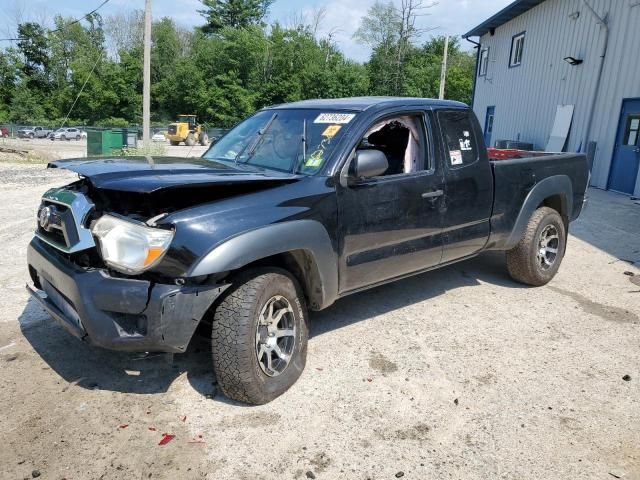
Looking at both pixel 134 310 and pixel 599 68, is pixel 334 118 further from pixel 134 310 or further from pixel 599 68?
pixel 599 68

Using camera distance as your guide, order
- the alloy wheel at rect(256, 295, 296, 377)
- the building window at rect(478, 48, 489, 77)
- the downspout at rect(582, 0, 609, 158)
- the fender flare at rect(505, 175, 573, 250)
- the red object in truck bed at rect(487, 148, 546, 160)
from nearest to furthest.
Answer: the alloy wheel at rect(256, 295, 296, 377), the fender flare at rect(505, 175, 573, 250), the red object in truck bed at rect(487, 148, 546, 160), the downspout at rect(582, 0, 609, 158), the building window at rect(478, 48, 489, 77)

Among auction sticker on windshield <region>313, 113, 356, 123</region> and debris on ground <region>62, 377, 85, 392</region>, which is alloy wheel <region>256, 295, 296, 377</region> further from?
auction sticker on windshield <region>313, 113, 356, 123</region>

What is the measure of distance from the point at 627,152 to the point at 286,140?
11502 mm

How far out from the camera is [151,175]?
9.84 feet

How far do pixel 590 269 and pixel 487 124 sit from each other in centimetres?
1754

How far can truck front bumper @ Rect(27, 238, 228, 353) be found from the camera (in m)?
2.76

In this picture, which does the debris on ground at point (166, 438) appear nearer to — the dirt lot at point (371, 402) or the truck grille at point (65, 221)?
the dirt lot at point (371, 402)

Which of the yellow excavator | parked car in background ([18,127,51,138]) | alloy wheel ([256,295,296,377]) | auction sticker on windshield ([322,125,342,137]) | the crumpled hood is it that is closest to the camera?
the crumpled hood

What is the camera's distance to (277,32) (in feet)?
177

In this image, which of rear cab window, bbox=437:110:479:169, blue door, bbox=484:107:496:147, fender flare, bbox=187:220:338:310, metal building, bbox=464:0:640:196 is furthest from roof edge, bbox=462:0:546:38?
fender flare, bbox=187:220:338:310

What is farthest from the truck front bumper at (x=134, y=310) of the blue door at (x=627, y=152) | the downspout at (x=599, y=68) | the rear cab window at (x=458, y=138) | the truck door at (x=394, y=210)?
the downspout at (x=599, y=68)

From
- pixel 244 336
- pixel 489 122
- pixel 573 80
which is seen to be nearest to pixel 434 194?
pixel 244 336

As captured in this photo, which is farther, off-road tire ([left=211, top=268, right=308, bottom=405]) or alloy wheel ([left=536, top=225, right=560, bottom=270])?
alloy wheel ([left=536, top=225, right=560, bottom=270])

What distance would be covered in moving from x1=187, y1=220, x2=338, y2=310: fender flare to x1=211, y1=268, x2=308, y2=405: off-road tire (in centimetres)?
17
